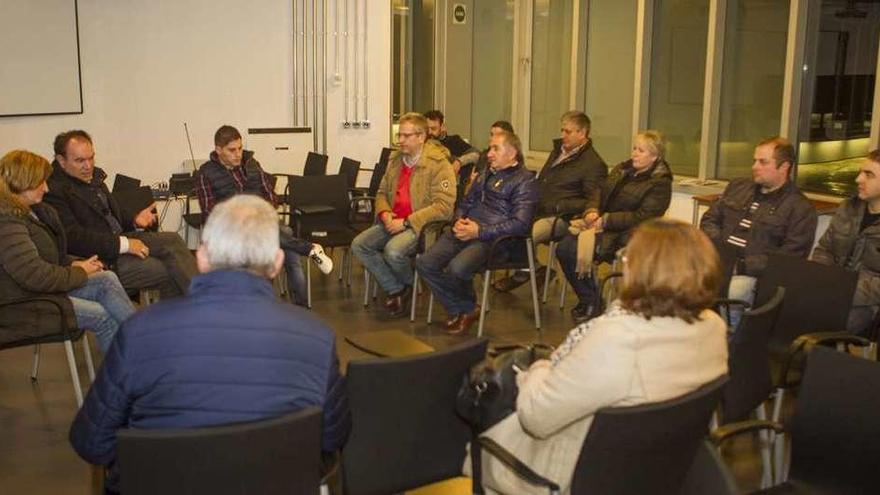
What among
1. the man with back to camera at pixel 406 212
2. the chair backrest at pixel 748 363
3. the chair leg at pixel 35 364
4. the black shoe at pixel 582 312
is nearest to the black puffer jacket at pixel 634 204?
the black shoe at pixel 582 312

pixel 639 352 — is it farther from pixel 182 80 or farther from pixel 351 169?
pixel 182 80

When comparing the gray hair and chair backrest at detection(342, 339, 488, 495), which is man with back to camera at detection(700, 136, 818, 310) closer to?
chair backrest at detection(342, 339, 488, 495)

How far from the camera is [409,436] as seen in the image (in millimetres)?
2748

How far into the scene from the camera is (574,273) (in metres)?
6.25

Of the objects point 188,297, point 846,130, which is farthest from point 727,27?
point 188,297

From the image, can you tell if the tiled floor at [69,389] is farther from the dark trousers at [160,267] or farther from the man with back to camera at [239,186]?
the dark trousers at [160,267]

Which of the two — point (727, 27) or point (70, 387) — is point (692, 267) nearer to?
point (70, 387)

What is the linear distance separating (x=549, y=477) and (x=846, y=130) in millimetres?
5463

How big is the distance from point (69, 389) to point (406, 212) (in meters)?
2.57

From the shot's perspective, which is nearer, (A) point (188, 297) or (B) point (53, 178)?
(A) point (188, 297)

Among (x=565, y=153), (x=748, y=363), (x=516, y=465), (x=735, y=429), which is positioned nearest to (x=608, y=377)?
(x=516, y=465)

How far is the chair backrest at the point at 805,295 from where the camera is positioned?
3.99 meters

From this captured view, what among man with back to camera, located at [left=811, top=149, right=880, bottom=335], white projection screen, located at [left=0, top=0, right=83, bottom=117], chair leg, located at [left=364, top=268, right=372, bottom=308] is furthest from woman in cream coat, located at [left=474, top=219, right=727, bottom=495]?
white projection screen, located at [left=0, top=0, right=83, bottom=117]

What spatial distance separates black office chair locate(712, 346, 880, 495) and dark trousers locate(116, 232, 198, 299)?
3440 mm
